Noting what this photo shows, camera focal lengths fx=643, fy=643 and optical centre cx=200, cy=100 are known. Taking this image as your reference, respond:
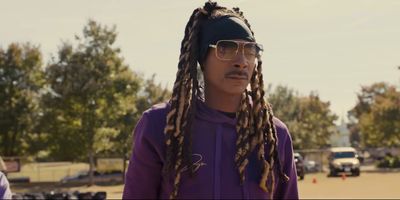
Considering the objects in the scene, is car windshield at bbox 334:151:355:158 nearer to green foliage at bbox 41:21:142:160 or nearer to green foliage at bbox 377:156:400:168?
green foliage at bbox 377:156:400:168

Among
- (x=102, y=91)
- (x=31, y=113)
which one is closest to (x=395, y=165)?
(x=102, y=91)

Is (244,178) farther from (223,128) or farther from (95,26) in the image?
(95,26)

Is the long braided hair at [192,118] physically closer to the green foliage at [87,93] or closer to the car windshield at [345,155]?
the green foliage at [87,93]

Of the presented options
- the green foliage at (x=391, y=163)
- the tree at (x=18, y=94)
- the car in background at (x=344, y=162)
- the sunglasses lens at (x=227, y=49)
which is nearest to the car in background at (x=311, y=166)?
the green foliage at (x=391, y=163)

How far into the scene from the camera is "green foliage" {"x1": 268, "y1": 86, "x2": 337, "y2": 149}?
52969 mm

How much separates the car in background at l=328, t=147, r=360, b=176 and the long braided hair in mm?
34792

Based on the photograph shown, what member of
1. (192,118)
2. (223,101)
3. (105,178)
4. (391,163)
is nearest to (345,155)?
(391,163)

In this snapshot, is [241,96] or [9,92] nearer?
[241,96]

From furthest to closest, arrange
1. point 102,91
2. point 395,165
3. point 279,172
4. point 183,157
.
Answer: point 395,165 < point 102,91 < point 279,172 < point 183,157

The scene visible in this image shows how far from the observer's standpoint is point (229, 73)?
2.19 meters

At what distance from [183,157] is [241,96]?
324 millimetres

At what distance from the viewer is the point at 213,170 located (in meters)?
2.11

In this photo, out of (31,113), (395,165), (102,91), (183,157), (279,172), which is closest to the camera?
(183,157)

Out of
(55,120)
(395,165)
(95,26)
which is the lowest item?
(395,165)
